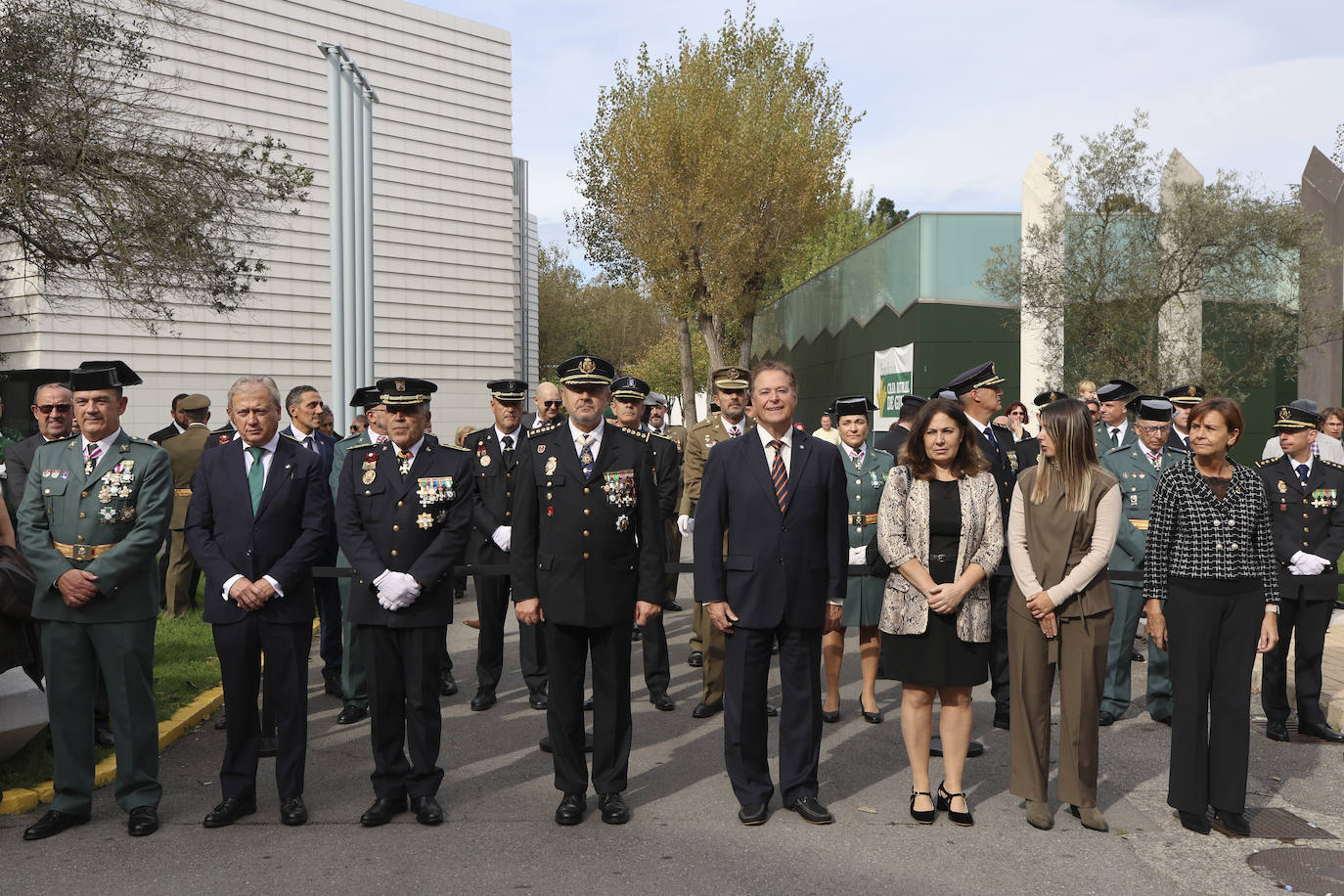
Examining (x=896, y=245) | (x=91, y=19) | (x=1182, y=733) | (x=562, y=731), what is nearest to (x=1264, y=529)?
(x=1182, y=733)

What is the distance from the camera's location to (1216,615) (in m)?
5.32

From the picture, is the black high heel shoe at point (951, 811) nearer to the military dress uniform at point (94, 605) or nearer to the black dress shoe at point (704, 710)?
the black dress shoe at point (704, 710)

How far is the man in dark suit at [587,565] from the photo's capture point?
5.42 m

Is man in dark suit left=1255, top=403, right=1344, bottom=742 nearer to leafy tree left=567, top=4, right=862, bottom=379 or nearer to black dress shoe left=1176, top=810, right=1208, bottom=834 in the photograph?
black dress shoe left=1176, top=810, right=1208, bottom=834

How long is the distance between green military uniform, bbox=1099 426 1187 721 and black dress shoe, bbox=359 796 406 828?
4.35 metres

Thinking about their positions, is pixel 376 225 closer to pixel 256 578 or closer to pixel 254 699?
pixel 256 578

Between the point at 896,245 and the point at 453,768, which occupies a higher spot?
the point at 896,245

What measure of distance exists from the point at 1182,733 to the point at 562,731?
3011 millimetres

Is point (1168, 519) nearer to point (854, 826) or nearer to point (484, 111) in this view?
point (854, 826)

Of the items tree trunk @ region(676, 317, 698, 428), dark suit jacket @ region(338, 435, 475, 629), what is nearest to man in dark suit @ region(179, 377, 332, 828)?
dark suit jacket @ region(338, 435, 475, 629)

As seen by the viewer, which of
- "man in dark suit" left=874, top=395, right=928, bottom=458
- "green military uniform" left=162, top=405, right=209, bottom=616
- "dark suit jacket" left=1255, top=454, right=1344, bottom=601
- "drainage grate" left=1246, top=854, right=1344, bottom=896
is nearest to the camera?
"drainage grate" left=1246, top=854, right=1344, bottom=896

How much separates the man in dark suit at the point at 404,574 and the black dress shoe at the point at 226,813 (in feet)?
1.91

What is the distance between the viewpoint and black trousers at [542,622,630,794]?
17.8ft

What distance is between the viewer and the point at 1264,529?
17.5ft
